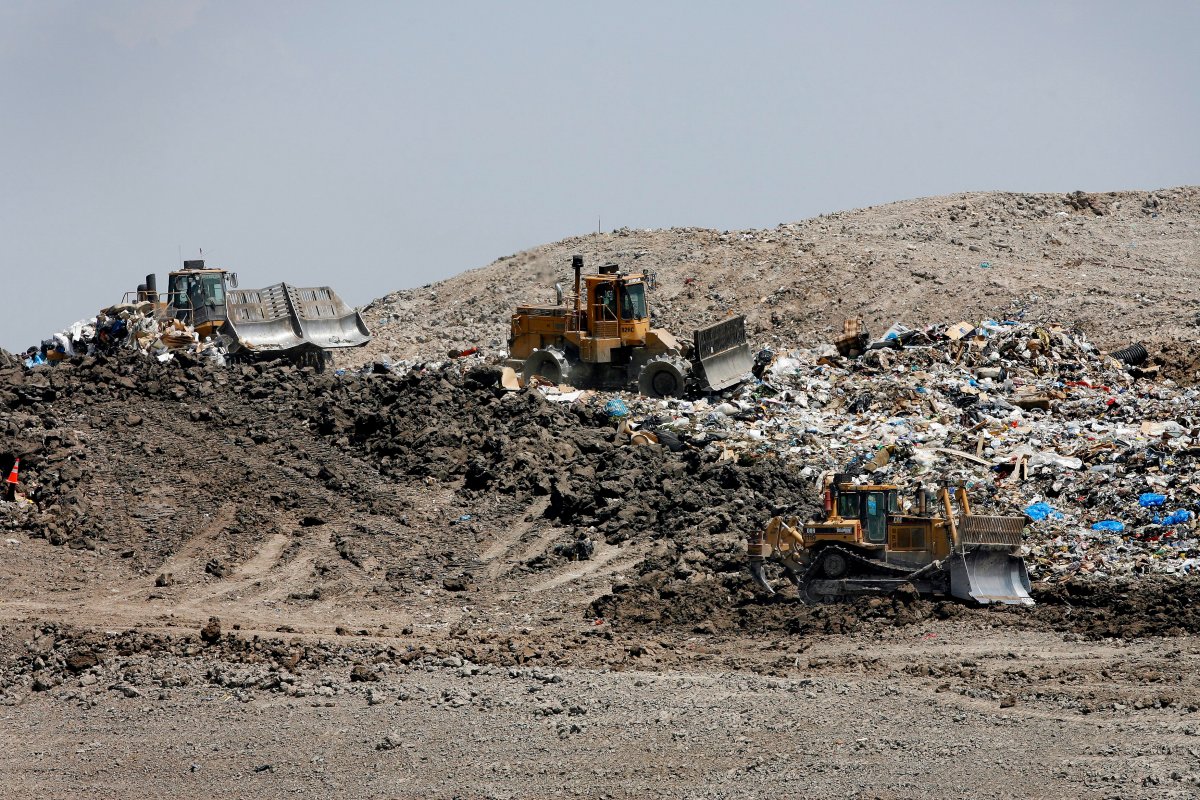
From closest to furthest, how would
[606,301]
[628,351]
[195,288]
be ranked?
1. [606,301]
2. [628,351]
3. [195,288]

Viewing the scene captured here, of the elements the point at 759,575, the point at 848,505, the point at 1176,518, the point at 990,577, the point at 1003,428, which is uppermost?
the point at 1003,428

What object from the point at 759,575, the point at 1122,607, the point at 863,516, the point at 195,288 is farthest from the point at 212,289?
the point at 1122,607

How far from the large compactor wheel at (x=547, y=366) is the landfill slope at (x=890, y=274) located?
7.69m

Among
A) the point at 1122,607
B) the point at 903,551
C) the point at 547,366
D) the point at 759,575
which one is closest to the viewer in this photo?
the point at 1122,607

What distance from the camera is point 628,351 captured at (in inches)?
939

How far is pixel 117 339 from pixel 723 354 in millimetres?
8809

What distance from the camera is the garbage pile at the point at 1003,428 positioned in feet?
53.3

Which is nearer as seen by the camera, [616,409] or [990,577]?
[990,577]

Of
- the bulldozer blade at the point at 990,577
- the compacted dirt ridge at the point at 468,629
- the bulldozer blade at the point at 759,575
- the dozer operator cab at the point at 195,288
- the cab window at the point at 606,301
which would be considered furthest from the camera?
the dozer operator cab at the point at 195,288

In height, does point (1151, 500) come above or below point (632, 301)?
below

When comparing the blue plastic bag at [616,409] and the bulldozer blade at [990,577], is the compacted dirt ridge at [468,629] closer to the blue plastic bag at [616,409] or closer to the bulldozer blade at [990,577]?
the bulldozer blade at [990,577]

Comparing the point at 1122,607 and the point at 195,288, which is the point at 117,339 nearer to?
the point at 195,288

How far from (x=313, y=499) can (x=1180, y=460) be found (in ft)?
32.0

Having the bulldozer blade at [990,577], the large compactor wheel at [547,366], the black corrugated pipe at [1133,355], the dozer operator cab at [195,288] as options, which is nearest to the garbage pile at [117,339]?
the dozer operator cab at [195,288]
